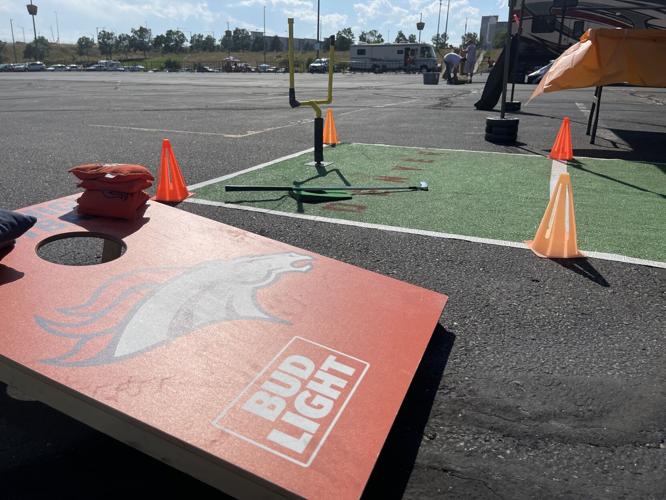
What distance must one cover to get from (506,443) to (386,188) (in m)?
4.98

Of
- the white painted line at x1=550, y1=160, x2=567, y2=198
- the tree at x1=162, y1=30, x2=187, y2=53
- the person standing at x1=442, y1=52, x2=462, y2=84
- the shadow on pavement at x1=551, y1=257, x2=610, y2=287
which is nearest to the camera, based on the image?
the shadow on pavement at x1=551, y1=257, x2=610, y2=287

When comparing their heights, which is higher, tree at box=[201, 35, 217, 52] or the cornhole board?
tree at box=[201, 35, 217, 52]

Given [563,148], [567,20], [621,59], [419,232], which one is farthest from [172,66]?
[419,232]

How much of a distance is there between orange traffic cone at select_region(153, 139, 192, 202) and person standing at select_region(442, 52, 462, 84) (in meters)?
31.5

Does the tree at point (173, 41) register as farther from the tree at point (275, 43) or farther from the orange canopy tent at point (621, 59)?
the orange canopy tent at point (621, 59)

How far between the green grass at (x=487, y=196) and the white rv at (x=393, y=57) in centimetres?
5539

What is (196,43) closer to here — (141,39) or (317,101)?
(141,39)

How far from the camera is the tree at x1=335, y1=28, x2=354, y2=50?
117869 mm

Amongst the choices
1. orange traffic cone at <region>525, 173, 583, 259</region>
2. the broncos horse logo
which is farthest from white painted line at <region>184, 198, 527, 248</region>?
the broncos horse logo

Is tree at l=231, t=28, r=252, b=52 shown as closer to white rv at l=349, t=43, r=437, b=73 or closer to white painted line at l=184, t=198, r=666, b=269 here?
white rv at l=349, t=43, r=437, b=73

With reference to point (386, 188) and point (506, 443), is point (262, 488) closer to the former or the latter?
point (506, 443)

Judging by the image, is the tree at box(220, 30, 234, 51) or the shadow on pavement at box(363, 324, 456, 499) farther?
the tree at box(220, 30, 234, 51)

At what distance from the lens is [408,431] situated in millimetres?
2666

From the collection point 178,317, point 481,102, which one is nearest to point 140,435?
point 178,317
